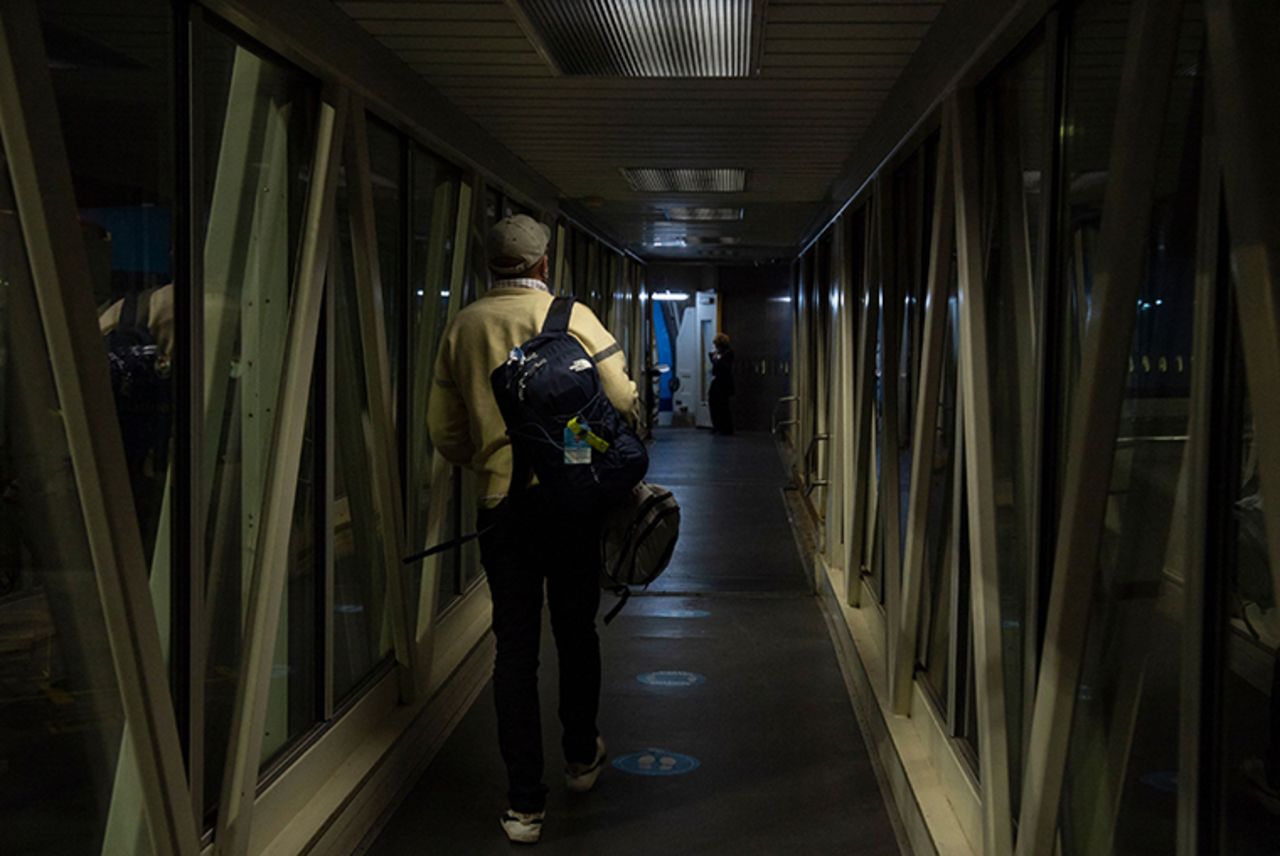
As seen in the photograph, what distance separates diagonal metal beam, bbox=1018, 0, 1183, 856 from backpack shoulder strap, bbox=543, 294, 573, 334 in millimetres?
1654

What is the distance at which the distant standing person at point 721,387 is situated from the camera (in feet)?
57.4

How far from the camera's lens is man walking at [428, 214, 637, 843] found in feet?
11.3

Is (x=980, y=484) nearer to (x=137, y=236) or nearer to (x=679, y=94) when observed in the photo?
(x=137, y=236)

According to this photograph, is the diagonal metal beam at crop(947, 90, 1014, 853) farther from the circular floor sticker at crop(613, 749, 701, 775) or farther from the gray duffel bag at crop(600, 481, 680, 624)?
the circular floor sticker at crop(613, 749, 701, 775)

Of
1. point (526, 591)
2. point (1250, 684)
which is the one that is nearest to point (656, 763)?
point (526, 591)

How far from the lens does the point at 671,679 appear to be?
16.9ft

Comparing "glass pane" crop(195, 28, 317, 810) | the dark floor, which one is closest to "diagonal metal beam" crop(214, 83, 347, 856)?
"glass pane" crop(195, 28, 317, 810)

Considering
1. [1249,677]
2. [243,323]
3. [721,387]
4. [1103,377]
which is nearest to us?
[1249,677]

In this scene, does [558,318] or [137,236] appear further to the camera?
[558,318]

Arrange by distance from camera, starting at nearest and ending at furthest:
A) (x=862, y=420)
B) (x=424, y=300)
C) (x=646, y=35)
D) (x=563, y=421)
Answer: (x=563, y=421)
(x=646, y=35)
(x=424, y=300)
(x=862, y=420)

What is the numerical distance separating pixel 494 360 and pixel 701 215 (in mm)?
6464

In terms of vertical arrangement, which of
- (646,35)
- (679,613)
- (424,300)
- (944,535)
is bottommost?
(679,613)

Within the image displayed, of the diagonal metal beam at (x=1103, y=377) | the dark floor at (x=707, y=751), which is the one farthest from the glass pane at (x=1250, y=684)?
the dark floor at (x=707, y=751)

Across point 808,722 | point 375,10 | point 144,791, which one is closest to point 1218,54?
point 144,791
